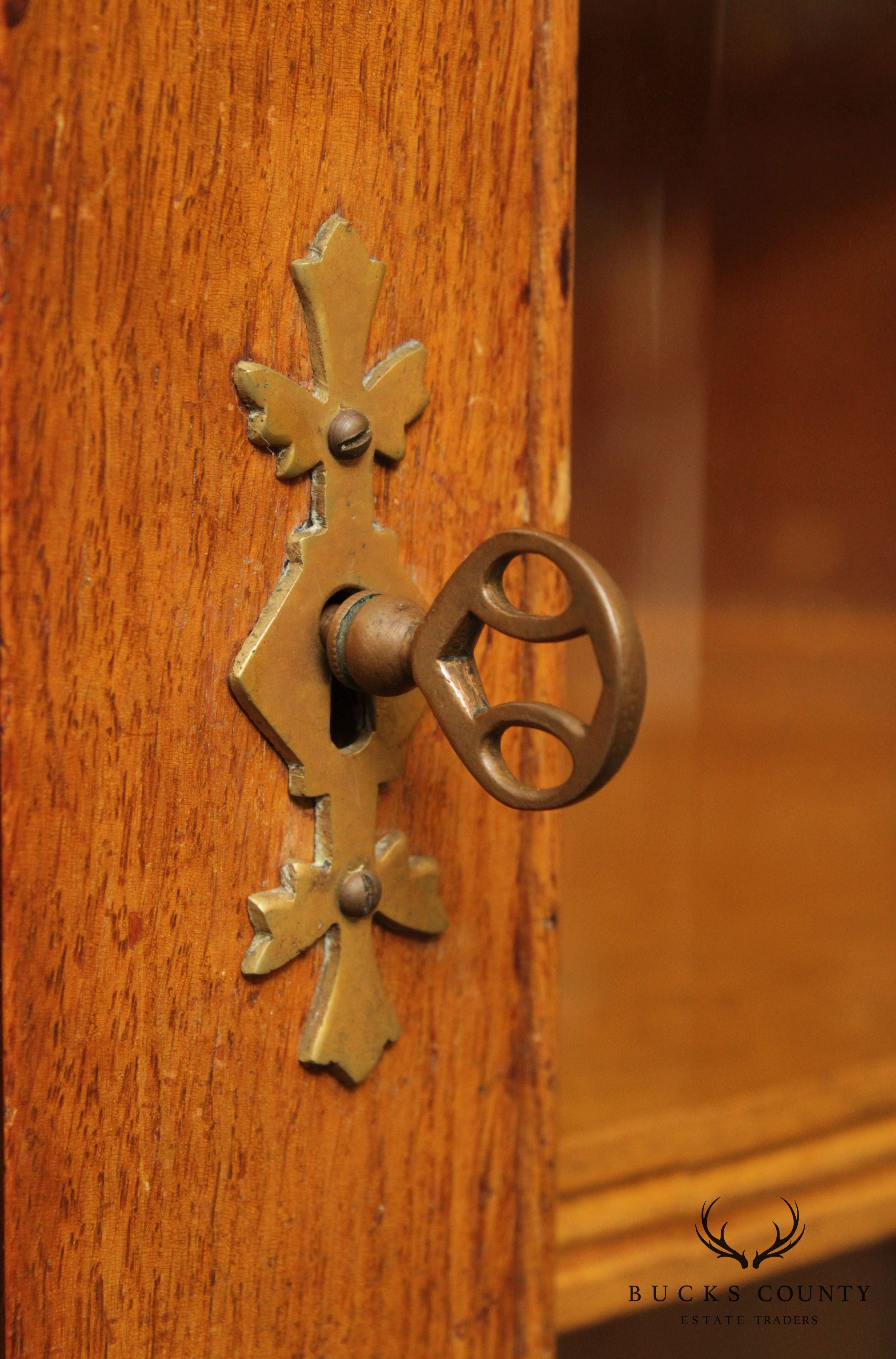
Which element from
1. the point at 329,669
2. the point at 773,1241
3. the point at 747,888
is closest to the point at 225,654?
the point at 329,669

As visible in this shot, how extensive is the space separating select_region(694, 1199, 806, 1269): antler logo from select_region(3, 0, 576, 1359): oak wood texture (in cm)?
32

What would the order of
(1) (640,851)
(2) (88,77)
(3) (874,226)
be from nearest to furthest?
(2) (88,77)
(3) (874,226)
(1) (640,851)

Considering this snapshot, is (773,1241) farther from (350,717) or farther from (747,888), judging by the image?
(350,717)

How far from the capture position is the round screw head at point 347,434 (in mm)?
313

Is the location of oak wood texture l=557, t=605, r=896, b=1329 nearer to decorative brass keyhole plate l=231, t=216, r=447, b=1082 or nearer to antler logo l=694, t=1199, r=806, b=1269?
antler logo l=694, t=1199, r=806, b=1269

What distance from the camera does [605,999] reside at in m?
0.87

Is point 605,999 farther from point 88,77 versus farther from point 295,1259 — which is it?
point 88,77

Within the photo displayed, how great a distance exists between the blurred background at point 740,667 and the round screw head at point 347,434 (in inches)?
16.1

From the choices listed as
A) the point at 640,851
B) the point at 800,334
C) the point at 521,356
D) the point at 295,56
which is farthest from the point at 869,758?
the point at 295,56

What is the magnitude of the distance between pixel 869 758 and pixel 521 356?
0.64 metres

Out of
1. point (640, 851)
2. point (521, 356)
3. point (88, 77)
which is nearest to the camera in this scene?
point (88, 77)

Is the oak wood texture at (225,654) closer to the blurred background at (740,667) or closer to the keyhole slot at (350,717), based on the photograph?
the keyhole slot at (350,717)

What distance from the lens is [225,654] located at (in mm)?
299

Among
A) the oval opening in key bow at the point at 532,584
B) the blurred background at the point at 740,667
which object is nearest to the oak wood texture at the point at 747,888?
the blurred background at the point at 740,667
